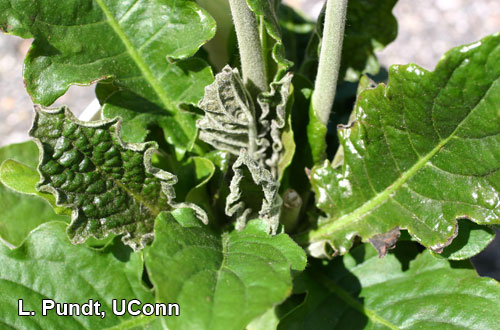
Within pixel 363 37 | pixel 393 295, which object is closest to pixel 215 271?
pixel 393 295

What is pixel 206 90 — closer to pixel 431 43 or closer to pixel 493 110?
pixel 493 110

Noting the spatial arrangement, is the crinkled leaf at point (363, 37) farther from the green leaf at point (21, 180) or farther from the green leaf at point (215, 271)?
the green leaf at point (21, 180)

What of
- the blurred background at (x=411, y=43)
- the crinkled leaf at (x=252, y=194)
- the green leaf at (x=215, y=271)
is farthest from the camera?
the blurred background at (x=411, y=43)

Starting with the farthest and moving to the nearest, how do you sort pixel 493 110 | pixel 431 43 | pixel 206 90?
pixel 431 43 < pixel 206 90 < pixel 493 110

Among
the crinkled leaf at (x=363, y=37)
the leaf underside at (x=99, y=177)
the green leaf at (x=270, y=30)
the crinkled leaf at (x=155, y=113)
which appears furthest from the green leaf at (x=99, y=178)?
the crinkled leaf at (x=363, y=37)

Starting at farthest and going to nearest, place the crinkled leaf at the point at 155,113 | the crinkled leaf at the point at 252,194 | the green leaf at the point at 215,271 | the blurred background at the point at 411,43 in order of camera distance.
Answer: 1. the blurred background at the point at 411,43
2. the crinkled leaf at the point at 155,113
3. the crinkled leaf at the point at 252,194
4. the green leaf at the point at 215,271

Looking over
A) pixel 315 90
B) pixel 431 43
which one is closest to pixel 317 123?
pixel 315 90
